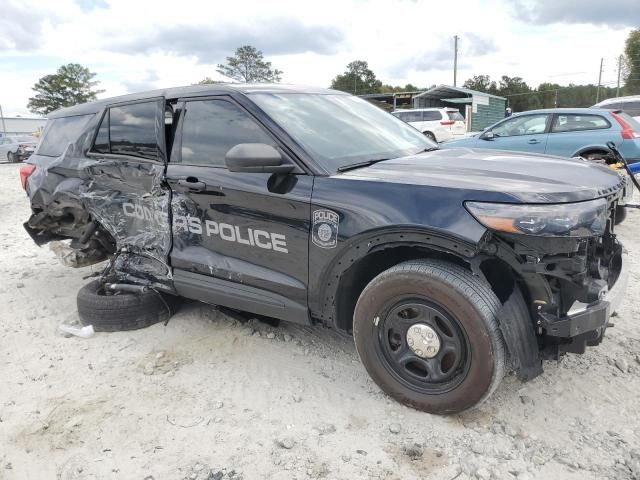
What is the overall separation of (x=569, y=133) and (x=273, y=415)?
7.83 meters

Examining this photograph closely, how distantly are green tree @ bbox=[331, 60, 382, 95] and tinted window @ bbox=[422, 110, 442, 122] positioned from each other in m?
42.5

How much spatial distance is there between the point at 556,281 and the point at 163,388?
92.7 inches

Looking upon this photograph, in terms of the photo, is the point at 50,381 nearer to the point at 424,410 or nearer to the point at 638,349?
the point at 424,410

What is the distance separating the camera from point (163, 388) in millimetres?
3115

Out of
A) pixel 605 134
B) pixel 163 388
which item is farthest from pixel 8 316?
pixel 605 134

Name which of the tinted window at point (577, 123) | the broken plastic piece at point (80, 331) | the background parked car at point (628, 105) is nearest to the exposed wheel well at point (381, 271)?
the broken plastic piece at point (80, 331)

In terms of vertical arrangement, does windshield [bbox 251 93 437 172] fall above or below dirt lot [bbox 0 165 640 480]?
above

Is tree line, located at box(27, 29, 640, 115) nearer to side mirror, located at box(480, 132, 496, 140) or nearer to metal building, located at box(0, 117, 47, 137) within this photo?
metal building, located at box(0, 117, 47, 137)

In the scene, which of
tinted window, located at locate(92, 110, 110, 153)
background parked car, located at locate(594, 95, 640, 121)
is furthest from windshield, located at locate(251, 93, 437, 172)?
background parked car, located at locate(594, 95, 640, 121)

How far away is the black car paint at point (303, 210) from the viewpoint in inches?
95.3

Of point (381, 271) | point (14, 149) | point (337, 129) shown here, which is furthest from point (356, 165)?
point (14, 149)

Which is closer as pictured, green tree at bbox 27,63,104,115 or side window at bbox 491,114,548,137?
side window at bbox 491,114,548,137

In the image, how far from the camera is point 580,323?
235 centimetres

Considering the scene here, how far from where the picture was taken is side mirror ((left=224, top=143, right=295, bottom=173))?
8.95 feet
